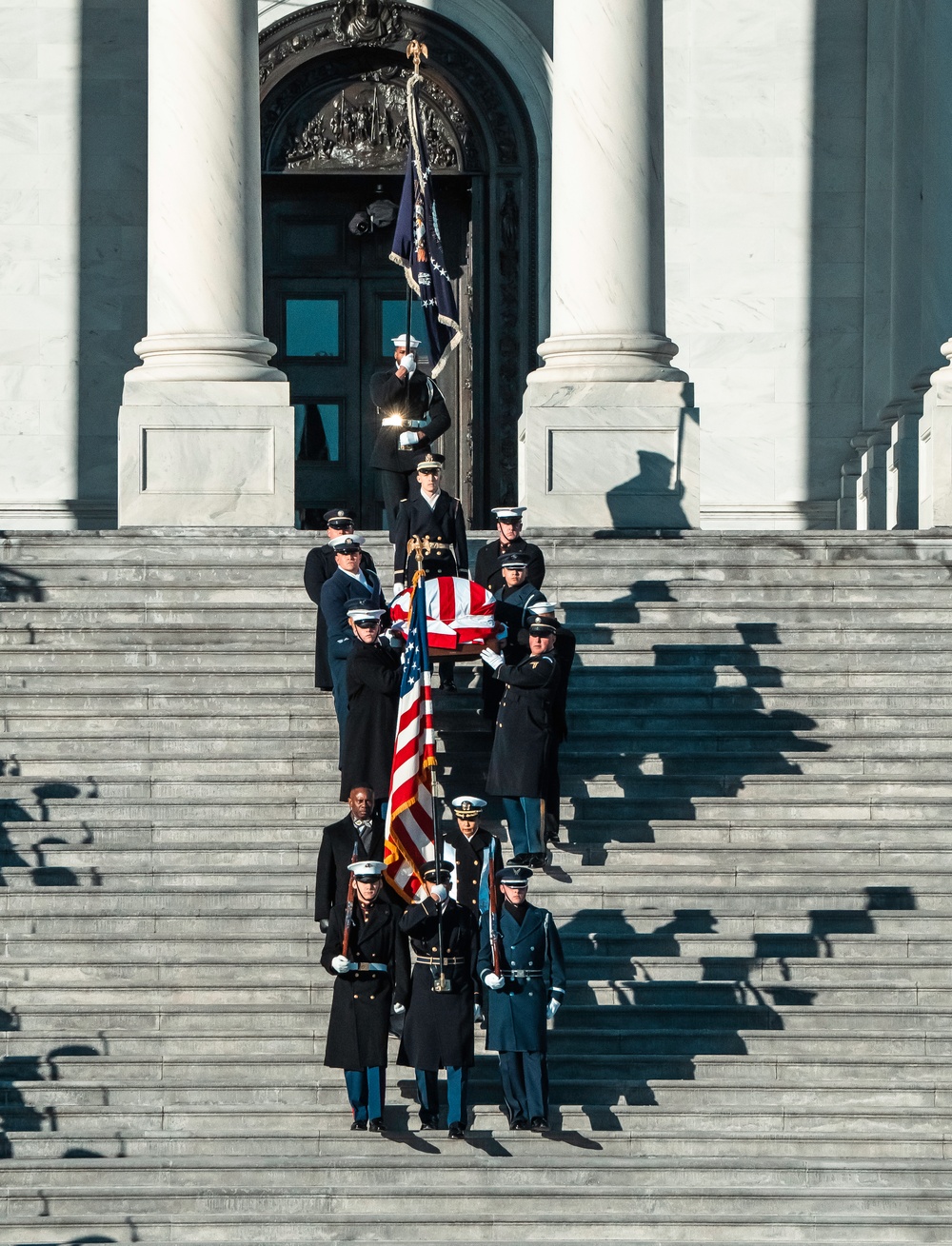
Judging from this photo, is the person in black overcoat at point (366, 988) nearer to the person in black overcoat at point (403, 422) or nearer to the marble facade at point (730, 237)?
the person in black overcoat at point (403, 422)

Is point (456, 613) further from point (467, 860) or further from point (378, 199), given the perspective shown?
point (378, 199)

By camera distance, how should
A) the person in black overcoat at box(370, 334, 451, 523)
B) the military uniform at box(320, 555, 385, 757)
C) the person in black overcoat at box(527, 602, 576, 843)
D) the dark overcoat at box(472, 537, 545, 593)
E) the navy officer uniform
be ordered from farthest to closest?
the person in black overcoat at box(370, 334, 451, 523) → the dark overcoat at box(472, 537, 545, 593) → the military uniform at box(320, 555, 385, 757) → the person in black overcoat at box(527, 602, 576, 843) → the navy officer uniform

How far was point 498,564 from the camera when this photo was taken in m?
21.4

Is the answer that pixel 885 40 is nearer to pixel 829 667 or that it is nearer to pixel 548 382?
pixel 548 382

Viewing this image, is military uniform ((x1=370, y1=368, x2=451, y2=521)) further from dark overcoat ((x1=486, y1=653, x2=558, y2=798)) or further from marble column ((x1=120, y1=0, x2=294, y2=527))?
dark overcoat ((x1=486, y1=653, x2=558, y2=798))

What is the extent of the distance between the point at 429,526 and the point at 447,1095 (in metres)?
6.09

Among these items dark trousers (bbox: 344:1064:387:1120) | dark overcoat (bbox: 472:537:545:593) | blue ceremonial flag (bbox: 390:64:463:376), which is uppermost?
blue ceremonial flag (bbox: 390:64:463:376)

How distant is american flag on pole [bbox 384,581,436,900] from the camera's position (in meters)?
17.4

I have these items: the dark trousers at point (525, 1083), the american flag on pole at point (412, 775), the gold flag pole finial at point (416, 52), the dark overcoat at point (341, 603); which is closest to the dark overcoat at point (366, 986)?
the american flag on pole at point (412, 775)

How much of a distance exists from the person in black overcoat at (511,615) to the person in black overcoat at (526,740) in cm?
34

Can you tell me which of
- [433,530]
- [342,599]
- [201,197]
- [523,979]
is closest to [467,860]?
[523,979]

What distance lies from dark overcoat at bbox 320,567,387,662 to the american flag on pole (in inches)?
65.2

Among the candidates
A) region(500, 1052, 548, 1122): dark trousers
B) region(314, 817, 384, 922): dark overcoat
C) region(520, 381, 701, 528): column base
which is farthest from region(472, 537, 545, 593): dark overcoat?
region(500, 1052, 548, 1122): dark trousers

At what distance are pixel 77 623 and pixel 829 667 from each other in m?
6.41
